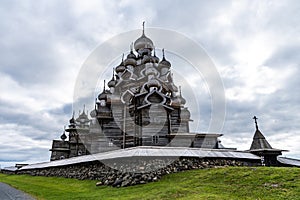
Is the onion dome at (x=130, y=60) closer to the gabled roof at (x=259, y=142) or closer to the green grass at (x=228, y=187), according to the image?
the gabled roof at (x=259, y=142)

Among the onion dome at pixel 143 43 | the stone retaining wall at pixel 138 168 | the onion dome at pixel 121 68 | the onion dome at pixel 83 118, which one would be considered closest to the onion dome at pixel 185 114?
the onion dome at pixel 121 68

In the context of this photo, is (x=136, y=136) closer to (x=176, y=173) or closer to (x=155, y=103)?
(x=155, y=103)

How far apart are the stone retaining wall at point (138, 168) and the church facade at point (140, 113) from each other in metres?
7.50

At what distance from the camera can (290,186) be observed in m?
7.70

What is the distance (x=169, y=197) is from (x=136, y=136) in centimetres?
1527

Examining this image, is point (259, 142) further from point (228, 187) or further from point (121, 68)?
point (121, 68)

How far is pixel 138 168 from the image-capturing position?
12.3m

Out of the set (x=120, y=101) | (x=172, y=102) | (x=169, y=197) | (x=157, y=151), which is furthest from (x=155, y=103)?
(x=169, y=197)

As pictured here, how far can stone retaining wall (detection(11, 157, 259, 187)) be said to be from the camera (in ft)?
38.8

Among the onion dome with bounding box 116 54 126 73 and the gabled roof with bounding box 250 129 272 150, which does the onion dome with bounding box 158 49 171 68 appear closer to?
the onion dome with bounding box 116 54 126 73

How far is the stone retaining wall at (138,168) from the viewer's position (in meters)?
11.8

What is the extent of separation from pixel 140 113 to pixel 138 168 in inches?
442

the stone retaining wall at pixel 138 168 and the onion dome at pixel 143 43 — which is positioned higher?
the onion dome at pixel 143 43

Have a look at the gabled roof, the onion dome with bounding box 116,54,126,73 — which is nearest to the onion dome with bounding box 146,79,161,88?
the onion dome with bounding box 116,54,126,73
